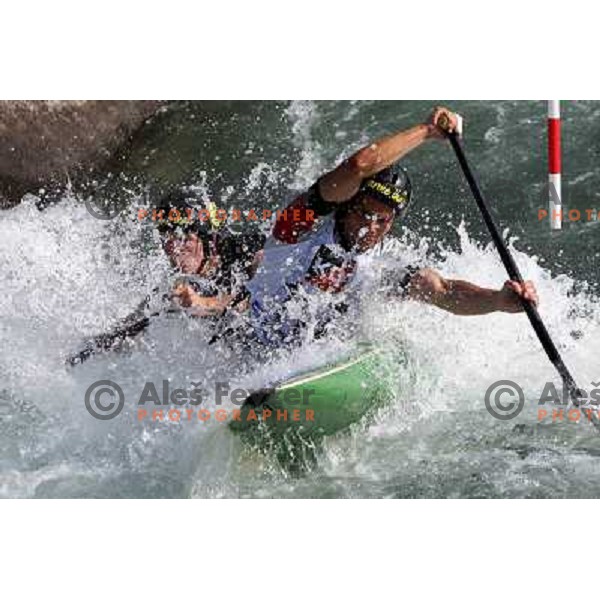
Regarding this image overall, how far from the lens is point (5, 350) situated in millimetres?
2811

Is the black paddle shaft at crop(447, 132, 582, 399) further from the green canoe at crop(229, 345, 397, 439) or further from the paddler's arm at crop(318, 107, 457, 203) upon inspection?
the green canoe at crop(229, 345, 397, 439)

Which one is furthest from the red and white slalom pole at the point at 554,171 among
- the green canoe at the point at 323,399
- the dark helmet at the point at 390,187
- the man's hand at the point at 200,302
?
the man's hand at the point at 200,302

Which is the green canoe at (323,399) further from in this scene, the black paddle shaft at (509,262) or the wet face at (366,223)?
the black paddle shaft at (509,262)

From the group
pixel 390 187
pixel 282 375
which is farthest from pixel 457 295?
pixel 282 375

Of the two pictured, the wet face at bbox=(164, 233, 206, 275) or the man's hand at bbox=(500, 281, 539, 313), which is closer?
the man's hand at bbox=(500, 281, 539, 313)

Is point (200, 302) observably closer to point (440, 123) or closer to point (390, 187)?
point (390, 187)

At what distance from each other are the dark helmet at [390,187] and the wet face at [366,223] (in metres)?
0.02

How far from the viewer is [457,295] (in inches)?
108

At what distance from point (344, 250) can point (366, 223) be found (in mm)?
93

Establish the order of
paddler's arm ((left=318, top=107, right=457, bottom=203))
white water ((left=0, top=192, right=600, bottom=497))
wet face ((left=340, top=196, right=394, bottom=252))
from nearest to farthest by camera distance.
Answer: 1. paddler's arm ((left=318, top=107, right=457, bottom=203))
2. wet face ((left=340, top=196, right=394, bottom=252))
3. white water ((left=0, top=192, right=600, bottom=497))

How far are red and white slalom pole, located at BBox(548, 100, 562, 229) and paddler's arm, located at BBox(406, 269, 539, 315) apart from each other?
24 centimetres

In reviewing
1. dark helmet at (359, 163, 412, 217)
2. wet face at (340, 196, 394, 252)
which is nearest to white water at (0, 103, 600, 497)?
wet face at (340, 196, 394, 252)

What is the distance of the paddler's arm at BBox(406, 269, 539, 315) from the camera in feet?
8.64

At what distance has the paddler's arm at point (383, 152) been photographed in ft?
8.14
